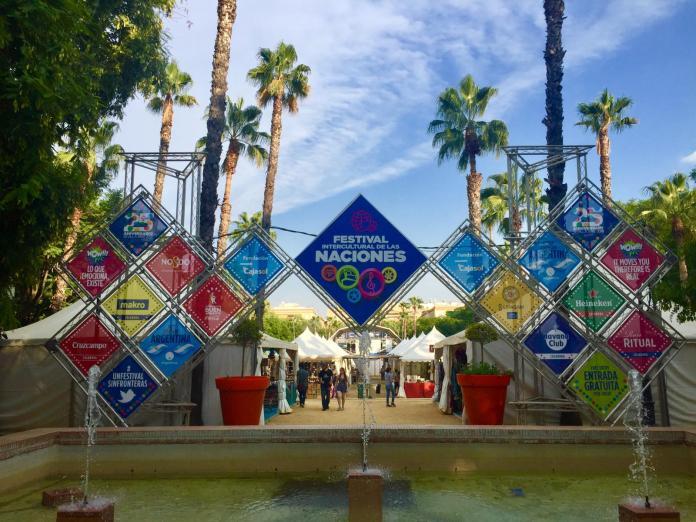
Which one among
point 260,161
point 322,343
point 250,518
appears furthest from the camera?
point 260,161

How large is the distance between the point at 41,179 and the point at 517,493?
7554 millimetres

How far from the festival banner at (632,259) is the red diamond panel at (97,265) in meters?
9.89

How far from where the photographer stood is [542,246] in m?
11.3

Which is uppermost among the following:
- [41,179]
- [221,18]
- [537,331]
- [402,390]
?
[221,18]

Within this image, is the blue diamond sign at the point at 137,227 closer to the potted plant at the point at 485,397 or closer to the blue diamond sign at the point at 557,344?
the potted plant at the point at 485,397

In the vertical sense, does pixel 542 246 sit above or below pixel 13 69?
below

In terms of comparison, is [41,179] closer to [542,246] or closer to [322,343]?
[542,246]

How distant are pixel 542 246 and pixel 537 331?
1.78m

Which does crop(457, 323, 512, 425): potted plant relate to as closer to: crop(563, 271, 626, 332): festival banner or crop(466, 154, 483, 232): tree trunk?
crop(563, 271, 626, 332): festival banner

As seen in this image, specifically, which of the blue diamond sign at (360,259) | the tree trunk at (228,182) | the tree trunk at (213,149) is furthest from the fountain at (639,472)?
the tree trunk at (228,182)

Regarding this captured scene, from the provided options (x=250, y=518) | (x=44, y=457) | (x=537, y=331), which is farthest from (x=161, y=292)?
(x=537, y=331)

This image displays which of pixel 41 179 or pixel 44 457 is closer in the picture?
pixel 41 179

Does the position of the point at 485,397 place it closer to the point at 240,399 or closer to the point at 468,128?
the point at 240,399

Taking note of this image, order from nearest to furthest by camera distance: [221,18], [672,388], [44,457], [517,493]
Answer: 1. [517,493]
2. [44,457]
3. [672,388]
4. [221,18]
